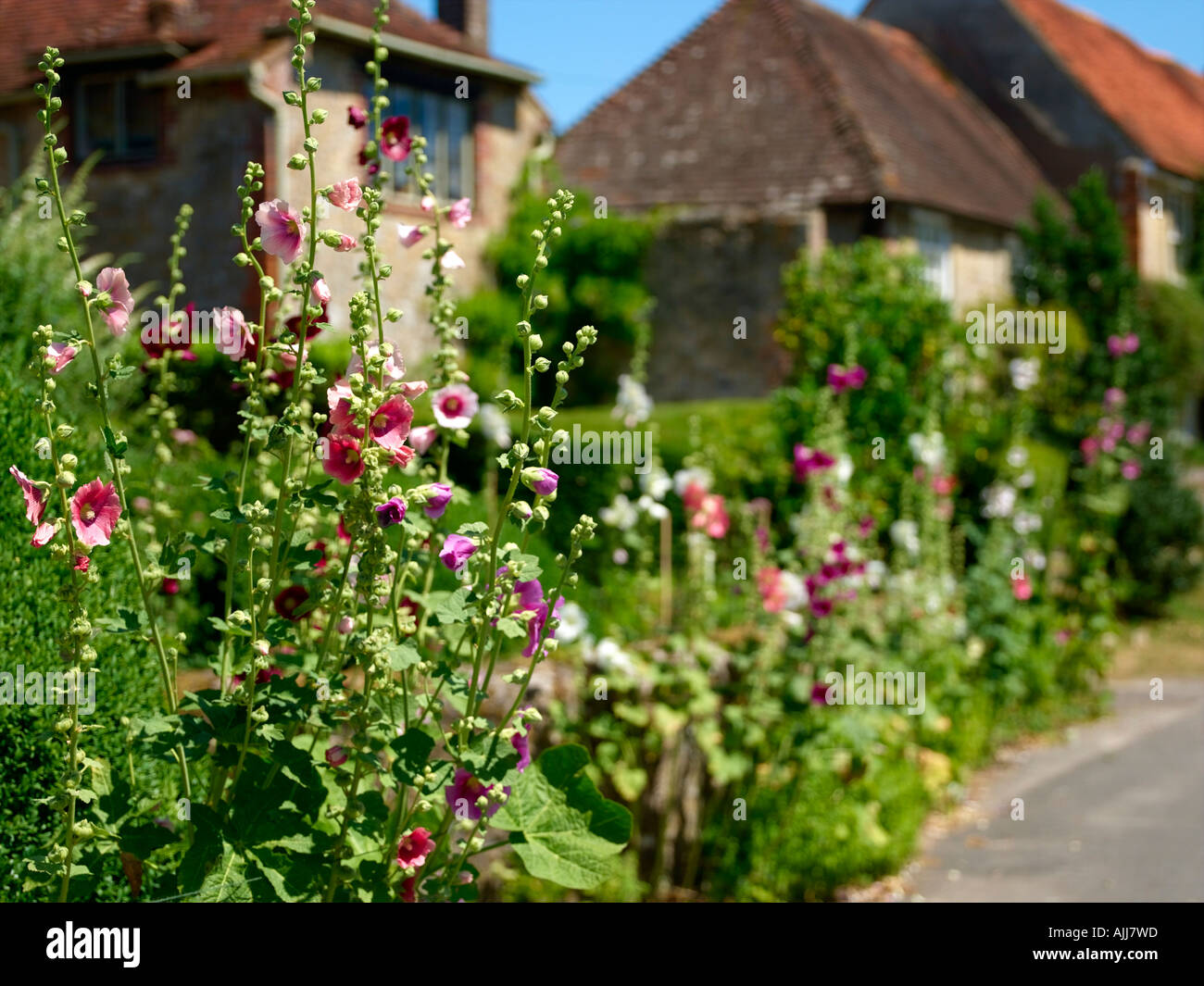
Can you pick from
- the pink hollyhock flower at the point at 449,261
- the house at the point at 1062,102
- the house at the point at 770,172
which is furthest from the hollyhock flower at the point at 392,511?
the house at the point at 1062,102

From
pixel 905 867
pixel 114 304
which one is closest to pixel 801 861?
pixel 905 867

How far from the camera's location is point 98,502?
2270mm

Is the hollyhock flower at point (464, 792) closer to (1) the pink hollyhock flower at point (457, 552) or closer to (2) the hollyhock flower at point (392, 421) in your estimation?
(1) the pink hollyhock flower at point (457, 552)

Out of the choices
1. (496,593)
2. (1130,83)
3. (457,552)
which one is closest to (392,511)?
(457,552)

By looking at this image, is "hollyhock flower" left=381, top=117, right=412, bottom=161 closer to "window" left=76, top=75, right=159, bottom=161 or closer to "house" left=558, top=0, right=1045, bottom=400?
"window" left=76, top=75, right=159, bottom=161

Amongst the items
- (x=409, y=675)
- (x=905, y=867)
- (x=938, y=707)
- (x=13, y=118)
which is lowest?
(x=905, y=867)

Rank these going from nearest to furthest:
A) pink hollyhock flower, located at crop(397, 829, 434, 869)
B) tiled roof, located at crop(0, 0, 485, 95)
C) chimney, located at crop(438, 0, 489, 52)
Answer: pink hollyhock flower, located at crop(397, 829, 434, 869)
tiled roof, located at crop(0, 0, 485, 95)
chimney, located at crop(438, 0, 489, 52)

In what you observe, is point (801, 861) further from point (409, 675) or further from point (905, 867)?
point (409, 675)

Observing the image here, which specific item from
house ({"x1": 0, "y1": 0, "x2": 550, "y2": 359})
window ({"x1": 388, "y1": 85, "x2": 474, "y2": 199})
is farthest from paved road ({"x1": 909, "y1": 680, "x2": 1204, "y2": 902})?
window ({"x1": 388, "y1": 85, "x2": 474, "y2": 199})

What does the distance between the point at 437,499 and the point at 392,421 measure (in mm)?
185

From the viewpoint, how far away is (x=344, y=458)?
2434 mm

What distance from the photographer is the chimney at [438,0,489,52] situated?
17.4 metres

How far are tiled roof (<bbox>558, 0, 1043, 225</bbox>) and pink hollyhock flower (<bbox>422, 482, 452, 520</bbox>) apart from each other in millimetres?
15143
